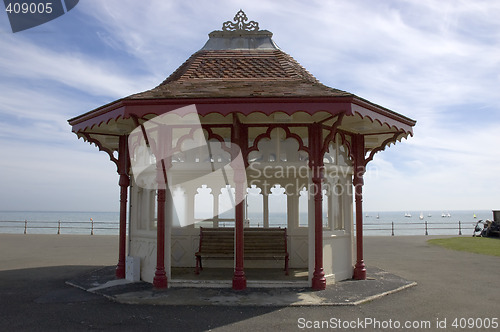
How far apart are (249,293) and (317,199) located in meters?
2.13

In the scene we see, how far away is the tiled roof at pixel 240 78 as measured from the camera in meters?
7.69

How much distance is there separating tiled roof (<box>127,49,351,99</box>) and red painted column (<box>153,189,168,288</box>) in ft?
6.72

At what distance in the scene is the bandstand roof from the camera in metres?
7.35

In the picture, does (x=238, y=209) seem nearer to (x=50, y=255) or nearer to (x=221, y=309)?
(x=221, y=309)

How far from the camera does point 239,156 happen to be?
26.3 ft

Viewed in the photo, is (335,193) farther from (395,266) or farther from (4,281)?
(4,281)

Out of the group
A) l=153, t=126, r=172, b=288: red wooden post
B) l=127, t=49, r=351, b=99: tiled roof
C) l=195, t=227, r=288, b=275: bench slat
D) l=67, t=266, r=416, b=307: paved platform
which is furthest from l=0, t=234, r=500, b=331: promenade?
l=127, t=49, r=351, b=99: tiled roof

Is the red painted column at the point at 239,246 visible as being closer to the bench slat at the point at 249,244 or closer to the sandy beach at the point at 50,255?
the bench slat at the point at 249,244

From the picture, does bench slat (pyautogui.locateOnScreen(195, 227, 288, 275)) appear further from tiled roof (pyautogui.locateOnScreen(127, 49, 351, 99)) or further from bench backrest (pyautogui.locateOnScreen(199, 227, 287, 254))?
tiled roof (pyautogui.locateOnScreen(127, 49, 351, 99))

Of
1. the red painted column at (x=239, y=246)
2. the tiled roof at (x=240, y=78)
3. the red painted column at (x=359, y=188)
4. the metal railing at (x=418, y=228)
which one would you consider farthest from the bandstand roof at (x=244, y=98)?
the metal railing at (x=418, y=228)

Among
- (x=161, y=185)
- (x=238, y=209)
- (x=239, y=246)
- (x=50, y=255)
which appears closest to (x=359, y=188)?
(x=238, y=209)

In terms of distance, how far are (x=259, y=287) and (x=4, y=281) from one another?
5644 millimetres

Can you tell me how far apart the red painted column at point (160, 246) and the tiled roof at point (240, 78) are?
2.05 m

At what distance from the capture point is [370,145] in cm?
1134
